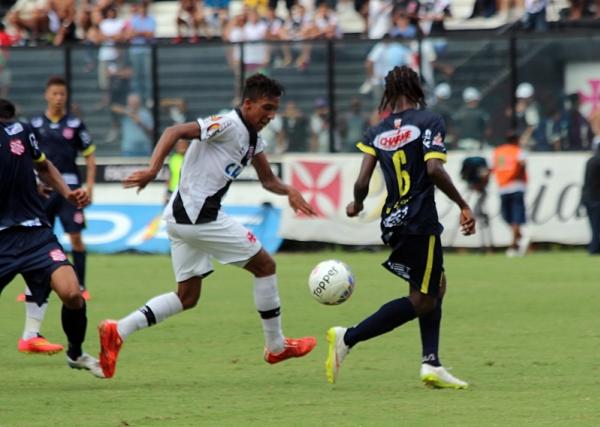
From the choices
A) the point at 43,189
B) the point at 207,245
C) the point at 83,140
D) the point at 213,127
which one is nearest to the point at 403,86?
the point at 213,127

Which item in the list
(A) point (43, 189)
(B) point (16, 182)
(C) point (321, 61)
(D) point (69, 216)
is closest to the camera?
(B) point (16, 182)

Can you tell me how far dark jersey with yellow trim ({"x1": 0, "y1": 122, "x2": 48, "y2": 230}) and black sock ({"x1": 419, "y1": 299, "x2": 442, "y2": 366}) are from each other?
2.73m

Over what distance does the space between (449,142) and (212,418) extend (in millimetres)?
16917

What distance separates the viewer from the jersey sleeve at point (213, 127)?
31.6ft

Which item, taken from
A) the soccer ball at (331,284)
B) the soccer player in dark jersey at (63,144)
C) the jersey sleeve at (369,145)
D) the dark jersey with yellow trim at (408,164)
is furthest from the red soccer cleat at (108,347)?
the soccer player in dark jersey at (63,144)

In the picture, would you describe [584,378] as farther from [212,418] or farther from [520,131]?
[520,131]

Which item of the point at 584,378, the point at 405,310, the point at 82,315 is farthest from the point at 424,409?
the point at 82,315

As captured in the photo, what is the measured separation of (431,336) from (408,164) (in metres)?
1.16

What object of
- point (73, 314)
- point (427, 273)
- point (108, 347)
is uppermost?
point (427, 273)

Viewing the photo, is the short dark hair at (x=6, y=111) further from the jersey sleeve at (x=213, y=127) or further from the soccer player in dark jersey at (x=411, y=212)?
the soccer player in dark jersey at (x=411, y=212)

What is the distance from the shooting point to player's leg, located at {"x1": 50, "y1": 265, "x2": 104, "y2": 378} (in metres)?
9.59

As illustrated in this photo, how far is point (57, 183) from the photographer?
10133 millimetres

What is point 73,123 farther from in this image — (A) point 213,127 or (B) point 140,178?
(B) point 140,178

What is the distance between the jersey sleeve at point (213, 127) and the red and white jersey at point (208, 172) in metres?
0.07
